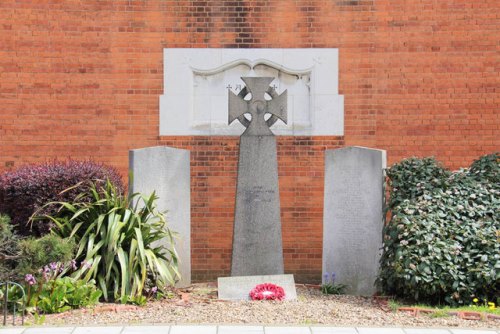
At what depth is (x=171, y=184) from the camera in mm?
10125

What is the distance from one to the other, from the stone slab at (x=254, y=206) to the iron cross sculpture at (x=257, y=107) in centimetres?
13

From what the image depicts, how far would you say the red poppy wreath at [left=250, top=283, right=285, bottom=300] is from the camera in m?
9.04

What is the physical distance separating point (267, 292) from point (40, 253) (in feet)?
8.62

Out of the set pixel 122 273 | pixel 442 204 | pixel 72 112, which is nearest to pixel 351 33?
pixel 442 204

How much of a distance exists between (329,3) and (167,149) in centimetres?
334

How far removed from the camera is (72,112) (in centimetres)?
1132

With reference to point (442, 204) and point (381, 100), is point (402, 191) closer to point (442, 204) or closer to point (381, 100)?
point (442, 204)

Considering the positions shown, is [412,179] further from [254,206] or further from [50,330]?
[50,330]

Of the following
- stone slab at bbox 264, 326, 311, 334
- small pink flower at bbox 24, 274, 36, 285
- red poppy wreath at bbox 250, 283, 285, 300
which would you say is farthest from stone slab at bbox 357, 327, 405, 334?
small pink flower at bbox 24, 274, 36, 285

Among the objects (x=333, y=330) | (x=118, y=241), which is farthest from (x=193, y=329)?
(x=118, y=241)

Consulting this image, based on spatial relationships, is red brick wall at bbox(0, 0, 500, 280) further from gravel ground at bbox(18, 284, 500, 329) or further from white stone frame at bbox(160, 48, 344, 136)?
gravel ground at bbox(18, 284, 500, 329)

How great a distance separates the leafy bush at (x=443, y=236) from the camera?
28.8 ft

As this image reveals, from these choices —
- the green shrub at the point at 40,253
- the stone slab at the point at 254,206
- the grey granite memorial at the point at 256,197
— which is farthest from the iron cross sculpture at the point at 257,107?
the green shrub at the point at 40,253

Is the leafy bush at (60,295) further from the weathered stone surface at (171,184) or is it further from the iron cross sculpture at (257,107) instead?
the iron cross sculpture at (257,107)
